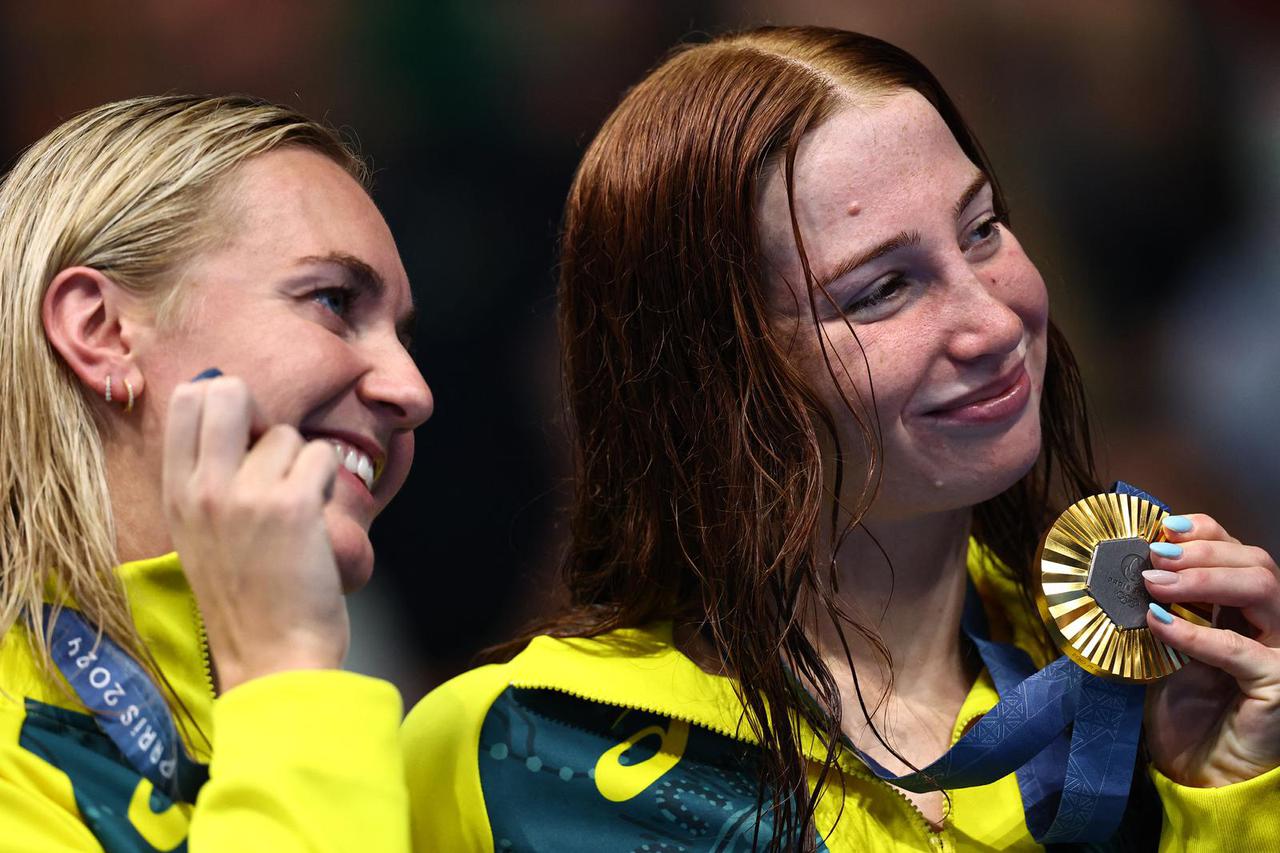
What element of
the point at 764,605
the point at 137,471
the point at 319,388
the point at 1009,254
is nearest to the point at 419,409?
the point at 319,388

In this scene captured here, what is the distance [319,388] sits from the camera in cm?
170

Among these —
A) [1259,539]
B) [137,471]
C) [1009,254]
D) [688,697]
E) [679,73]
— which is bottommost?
[1259,539]

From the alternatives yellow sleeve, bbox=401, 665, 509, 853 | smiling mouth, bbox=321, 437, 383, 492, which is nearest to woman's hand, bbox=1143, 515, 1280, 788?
yellow sleeve, bbox=401, 665, 509, 853

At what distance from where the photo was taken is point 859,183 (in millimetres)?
1939

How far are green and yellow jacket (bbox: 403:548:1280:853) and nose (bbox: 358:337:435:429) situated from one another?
14.8 inches

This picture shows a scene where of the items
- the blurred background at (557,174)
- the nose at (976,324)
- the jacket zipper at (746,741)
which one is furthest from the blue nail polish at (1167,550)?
the blurred background at (557,174)

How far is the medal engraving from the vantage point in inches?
71.5

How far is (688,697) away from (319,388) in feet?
2.05

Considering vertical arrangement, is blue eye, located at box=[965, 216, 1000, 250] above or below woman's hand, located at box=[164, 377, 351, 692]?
above

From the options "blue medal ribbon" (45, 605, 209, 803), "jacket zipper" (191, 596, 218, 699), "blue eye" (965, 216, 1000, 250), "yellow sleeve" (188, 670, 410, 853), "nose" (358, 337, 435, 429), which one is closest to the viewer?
"yellow sleeve" (188, 670, 410, 853)

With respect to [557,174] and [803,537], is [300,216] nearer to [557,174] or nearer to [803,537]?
[803,537]

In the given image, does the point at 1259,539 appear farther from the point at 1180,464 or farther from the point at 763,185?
the point at 763,185

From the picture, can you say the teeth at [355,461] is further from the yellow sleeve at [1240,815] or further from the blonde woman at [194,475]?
the yellow sleeve at [1240,815]

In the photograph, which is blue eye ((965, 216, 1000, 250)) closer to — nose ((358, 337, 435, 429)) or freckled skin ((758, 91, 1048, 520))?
freckled skin ((758, 91, 1048, 520))
